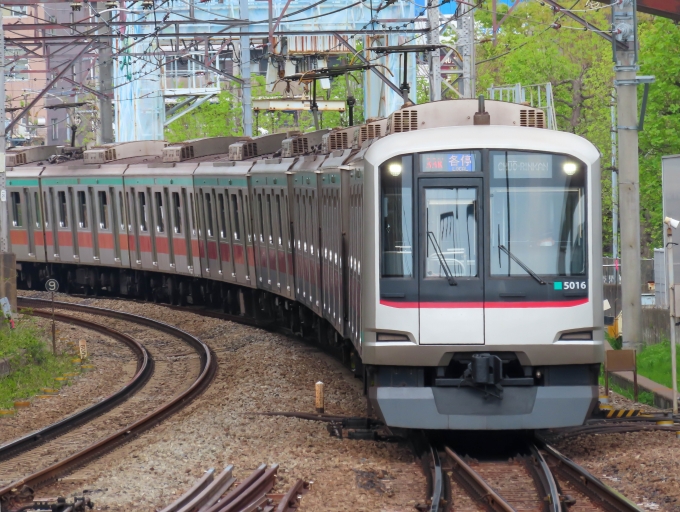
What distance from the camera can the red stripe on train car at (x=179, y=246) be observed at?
2430 centimetres

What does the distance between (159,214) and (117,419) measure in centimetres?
1261

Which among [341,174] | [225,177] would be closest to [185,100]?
[225,177]

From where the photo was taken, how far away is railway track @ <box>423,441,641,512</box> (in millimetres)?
7793

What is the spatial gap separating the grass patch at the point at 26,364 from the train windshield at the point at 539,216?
6924 mm

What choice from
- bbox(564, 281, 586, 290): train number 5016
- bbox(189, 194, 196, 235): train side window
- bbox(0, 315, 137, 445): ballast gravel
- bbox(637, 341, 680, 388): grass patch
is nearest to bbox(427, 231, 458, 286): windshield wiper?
bbox(564, 281, 586, 290): train number 5016

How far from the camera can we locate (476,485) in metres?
8.38

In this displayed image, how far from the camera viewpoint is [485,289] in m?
9.42

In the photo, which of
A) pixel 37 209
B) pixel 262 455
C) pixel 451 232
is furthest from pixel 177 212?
pixel 451 232

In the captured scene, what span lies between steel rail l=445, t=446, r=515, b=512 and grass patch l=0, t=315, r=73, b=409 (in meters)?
6.74

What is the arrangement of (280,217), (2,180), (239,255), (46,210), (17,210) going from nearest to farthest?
(280,217) < (2,180) < (239,255) < (46,210) < (17,210)

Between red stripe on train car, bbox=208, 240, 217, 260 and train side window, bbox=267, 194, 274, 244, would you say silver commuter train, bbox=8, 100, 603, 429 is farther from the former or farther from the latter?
red stripe on train car, bbox=208, 240, 217, 260

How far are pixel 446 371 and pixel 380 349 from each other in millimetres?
522

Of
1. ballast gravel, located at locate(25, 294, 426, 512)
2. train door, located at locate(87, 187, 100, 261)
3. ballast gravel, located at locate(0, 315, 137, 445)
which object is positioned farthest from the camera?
train door, located at locate(87, 187, 100, 261)

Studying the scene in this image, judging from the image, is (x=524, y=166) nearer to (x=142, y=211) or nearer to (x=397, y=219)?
(x=397, y=219)
